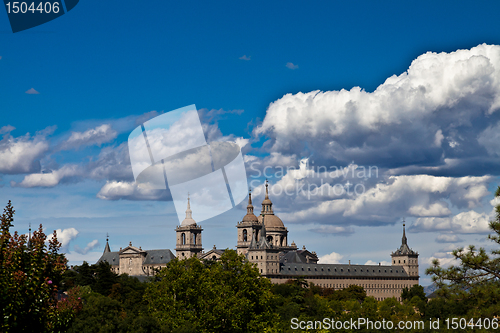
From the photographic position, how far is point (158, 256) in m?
180

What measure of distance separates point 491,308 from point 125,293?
303 feet

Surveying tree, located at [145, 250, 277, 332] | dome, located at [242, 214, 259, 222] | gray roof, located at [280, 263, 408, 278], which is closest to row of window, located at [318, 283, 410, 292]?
gray roof, located at [280, 263, 408, 278]

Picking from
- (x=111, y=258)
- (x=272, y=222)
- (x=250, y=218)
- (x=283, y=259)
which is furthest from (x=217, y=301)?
(x=111, y=258)

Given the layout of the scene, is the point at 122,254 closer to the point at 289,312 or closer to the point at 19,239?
the point at 289,312

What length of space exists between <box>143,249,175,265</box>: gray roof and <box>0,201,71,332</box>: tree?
160m

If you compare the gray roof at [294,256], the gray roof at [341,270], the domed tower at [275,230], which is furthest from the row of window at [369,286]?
the domed tower at [275,230]

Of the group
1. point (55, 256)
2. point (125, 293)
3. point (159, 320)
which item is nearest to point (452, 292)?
point (55, 256)

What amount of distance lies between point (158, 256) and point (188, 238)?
493 inches

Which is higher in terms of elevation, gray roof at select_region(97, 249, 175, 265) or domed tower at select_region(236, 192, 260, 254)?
domed tower at select_region(236, 192, 260, 254)

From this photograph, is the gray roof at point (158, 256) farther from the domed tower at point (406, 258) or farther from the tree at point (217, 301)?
the tree at point (217, 301)

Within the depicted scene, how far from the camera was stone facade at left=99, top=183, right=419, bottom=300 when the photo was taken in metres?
165

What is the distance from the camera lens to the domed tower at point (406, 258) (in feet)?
611

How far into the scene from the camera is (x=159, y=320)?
52094mm

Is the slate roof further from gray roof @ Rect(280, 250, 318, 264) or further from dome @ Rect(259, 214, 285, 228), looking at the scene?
dome @ Rect(259, 214, 285, 228)
